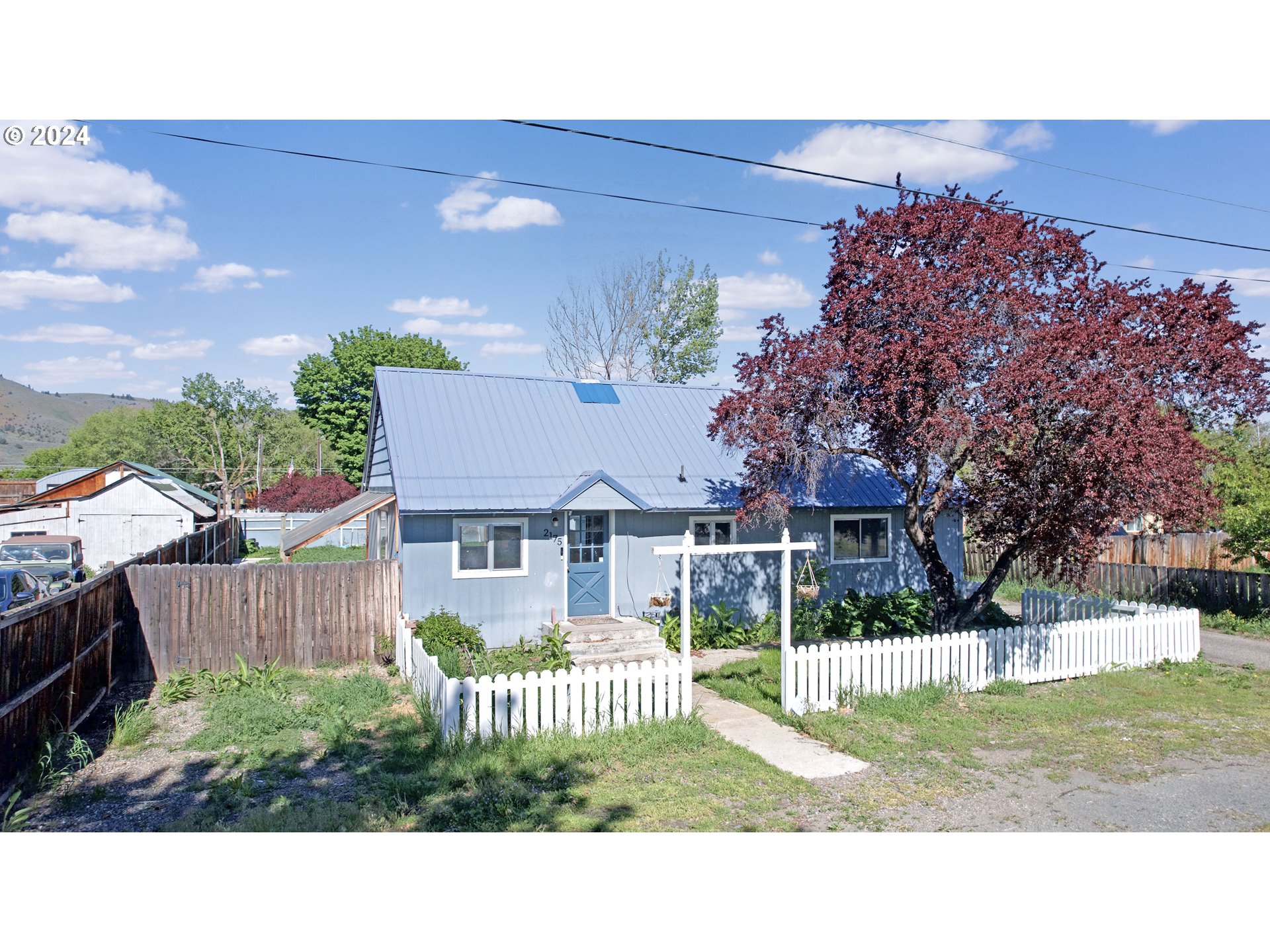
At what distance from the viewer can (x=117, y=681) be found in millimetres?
11305

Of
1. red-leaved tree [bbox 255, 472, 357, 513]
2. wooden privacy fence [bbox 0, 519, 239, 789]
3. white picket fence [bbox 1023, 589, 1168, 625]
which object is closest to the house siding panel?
white picket fence [bbox 1023, 589, 1168, 625]

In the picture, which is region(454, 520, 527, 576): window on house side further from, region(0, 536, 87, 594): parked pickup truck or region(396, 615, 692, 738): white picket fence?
region(0, 536, 87, 594): parked pickup truck

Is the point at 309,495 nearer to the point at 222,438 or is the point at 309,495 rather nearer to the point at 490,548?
the point at 222,438

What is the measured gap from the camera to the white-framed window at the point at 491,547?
13.4m

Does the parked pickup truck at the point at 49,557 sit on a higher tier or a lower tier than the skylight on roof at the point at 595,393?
lower

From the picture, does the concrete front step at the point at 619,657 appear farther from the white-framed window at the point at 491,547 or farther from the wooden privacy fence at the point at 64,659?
the wooden privacy fence at the point at 64,659

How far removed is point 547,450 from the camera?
15008 mm

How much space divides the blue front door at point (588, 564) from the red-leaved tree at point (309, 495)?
29.4m

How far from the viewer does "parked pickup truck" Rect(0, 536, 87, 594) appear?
2011cm

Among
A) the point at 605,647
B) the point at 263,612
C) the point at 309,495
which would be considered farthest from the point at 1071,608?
the point at 309,495

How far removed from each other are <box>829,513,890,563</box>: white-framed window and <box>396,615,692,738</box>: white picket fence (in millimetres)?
7637

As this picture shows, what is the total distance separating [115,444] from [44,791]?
88.8m

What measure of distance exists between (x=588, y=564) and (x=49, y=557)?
17.0 m

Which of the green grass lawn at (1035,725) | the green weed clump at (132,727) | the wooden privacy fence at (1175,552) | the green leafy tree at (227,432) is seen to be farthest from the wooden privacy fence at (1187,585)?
the green leafy tree at (227,432)
